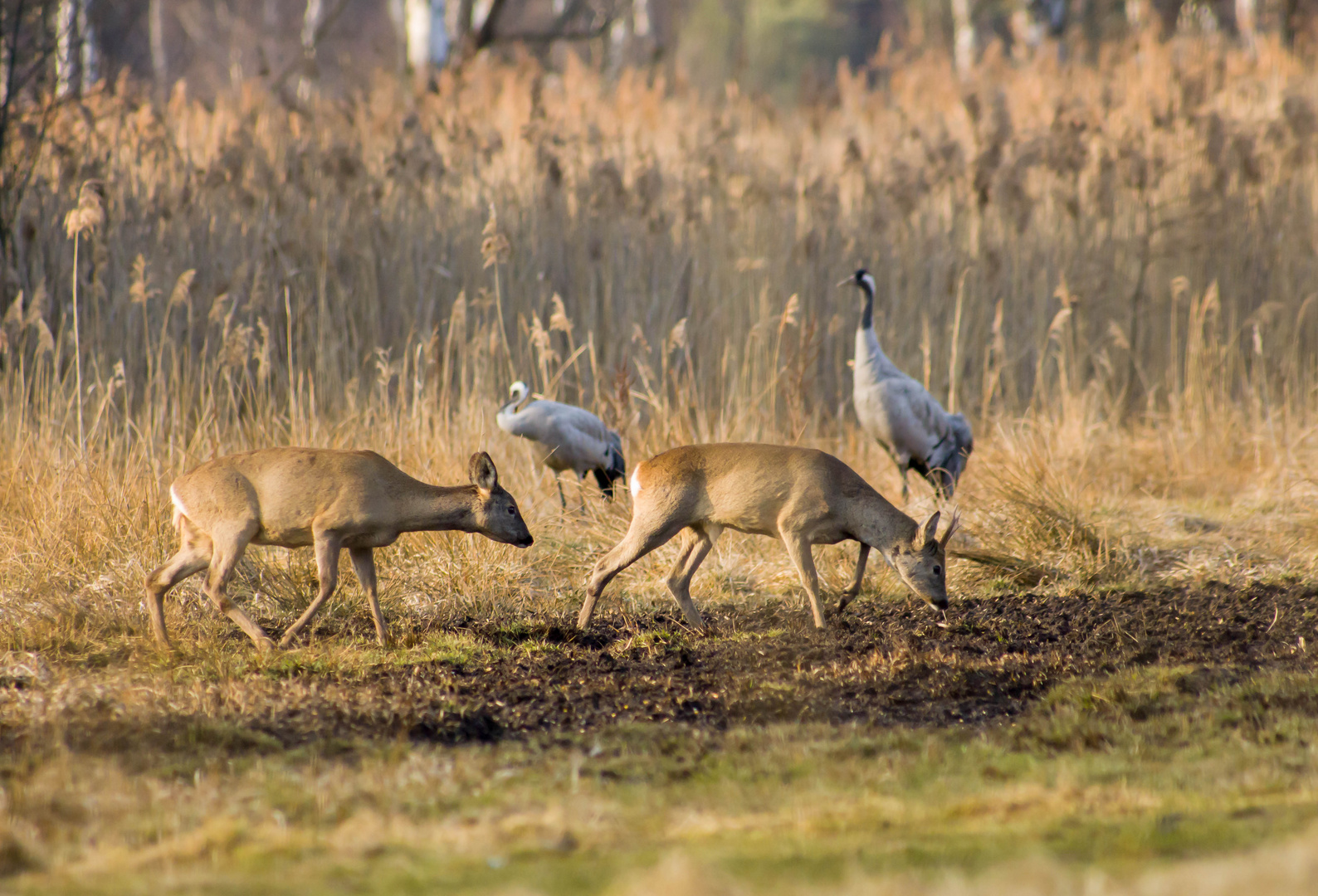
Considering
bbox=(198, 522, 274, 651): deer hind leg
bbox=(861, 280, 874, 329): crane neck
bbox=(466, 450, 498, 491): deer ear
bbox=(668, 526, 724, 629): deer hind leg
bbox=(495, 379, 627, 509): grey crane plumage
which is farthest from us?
bbox=(861, 280, 874, 329): crane neck

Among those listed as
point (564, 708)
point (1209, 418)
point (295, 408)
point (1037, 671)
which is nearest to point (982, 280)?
point (1209, 418)

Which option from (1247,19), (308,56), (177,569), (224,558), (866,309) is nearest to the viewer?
(224,558)

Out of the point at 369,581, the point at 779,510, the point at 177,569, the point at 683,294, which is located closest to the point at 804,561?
the point at 779,510

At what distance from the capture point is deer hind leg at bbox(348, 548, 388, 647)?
5402 mm

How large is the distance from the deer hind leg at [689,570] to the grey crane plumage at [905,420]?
2057 millimetres

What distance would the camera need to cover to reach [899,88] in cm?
1401

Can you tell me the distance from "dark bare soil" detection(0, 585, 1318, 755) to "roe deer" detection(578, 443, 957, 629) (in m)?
0.30

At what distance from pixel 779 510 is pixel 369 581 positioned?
1676mm

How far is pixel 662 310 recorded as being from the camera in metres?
10.1

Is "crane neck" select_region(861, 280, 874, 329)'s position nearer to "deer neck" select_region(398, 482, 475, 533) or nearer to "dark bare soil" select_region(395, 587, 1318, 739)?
"dark bare soil" select_region(395, 587, 1318, 739)

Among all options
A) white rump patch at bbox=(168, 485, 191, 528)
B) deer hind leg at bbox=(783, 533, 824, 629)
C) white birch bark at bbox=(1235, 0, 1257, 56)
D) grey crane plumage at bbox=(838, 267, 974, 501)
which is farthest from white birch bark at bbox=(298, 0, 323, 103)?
white birch bark at bbox=(1235, 0, 1257, 56)

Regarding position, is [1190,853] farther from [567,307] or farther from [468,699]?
[567,307]

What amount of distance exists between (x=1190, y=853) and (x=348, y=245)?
7.98m

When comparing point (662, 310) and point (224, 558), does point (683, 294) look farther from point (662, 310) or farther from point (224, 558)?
point (224, 558)
